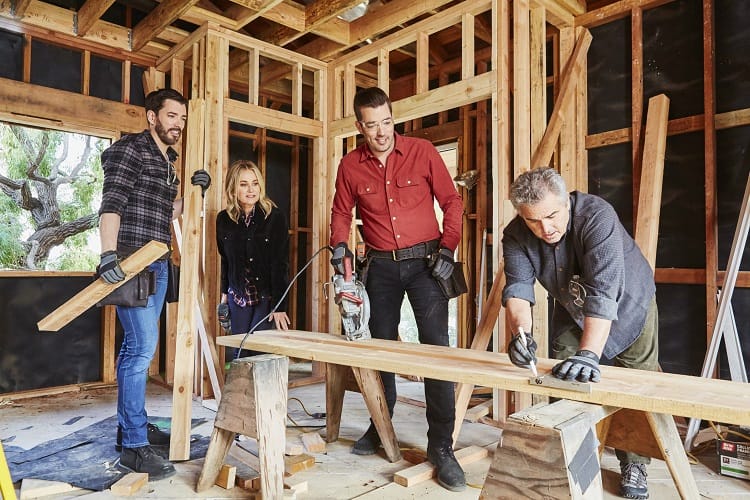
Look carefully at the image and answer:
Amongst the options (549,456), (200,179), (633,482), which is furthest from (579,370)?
(200,179)

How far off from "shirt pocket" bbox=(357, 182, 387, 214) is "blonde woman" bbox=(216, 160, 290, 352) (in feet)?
2.17

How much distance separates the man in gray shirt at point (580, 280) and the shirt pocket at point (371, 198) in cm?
72

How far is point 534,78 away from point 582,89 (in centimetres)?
38

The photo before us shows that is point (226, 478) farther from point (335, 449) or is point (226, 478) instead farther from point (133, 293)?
point (133, 293)

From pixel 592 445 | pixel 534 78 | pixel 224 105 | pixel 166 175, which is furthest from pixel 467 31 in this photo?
pixel 592 445

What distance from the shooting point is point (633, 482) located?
6.73 ft

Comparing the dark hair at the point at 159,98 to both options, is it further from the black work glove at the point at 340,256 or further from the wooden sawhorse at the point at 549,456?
the wooden sawhorse at the point at 549,456

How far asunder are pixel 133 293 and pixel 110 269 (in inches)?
6.4

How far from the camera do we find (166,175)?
240 cm

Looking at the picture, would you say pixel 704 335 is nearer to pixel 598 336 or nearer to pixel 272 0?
pixel 598 336

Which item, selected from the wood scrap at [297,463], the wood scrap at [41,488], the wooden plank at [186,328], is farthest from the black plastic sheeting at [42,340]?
the wood scrap at [297,463]

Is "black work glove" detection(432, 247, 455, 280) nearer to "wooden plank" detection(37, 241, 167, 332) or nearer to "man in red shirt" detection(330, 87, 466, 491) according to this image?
"man in red shirt" detection(330, 87, 466, 491)

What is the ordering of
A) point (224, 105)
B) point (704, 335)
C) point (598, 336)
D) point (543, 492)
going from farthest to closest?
point (224, 105) → point (704, 335) → point (598, 336) → point (543, 492)

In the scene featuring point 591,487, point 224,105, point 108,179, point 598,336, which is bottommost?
point 591,487
